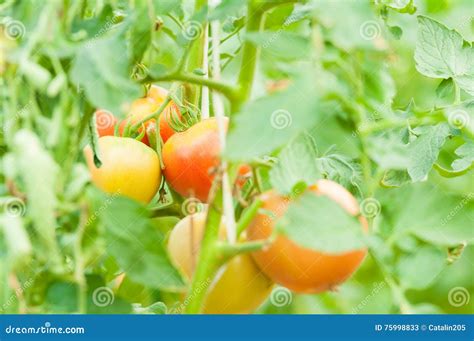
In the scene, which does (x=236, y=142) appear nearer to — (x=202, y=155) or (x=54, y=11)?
(x=54, y=11)

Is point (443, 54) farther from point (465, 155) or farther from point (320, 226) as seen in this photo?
point (320, 226)

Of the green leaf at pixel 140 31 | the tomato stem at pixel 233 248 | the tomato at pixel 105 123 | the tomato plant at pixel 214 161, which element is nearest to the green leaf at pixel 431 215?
the tomato plant at pixel 214 161

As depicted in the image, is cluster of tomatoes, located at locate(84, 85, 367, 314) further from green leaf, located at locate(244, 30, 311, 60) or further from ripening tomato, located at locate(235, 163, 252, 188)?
green leaf, located at locate(244, 30, 311, 60)

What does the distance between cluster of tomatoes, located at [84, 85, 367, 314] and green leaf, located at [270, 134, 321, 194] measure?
2 cm

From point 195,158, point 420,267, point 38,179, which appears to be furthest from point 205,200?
point 38,179

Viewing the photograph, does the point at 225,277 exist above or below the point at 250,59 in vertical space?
below

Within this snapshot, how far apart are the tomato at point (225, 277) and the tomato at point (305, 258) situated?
3 centimetres

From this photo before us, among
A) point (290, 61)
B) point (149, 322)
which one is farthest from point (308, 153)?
point (149, 322)

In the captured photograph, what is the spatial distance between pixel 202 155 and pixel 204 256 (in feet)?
0.60

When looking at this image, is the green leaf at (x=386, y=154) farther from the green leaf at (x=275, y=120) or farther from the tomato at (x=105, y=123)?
the tomato at (x=105, y=123)

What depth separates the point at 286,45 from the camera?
2.03 ft

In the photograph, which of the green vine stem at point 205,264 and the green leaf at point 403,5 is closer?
the green vine stem at point 205,264

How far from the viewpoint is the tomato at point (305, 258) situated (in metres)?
0.68

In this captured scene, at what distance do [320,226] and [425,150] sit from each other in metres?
0.29
